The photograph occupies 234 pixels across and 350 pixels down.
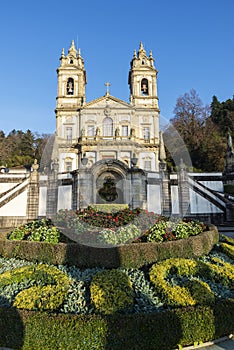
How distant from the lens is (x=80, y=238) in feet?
22.0

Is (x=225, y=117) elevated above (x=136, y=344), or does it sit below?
above

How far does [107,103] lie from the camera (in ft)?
105

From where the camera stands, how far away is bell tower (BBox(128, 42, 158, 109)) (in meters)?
38.1

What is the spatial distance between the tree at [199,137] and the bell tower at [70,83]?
14941 mm

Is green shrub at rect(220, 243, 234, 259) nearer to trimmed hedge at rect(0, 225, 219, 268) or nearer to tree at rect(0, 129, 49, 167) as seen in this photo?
trimmed hedge at rect(0, 225, 219, 268)

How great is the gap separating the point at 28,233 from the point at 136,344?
17.5ft

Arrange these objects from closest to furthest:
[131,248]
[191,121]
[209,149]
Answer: [131,248], [209,149], [191,121]

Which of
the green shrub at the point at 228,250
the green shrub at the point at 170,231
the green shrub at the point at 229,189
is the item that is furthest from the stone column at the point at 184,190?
the green shrub at the point at 170,231

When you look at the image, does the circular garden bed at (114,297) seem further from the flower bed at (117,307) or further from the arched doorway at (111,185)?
the arched doorway at (111,185)

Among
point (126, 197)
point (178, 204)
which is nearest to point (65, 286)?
point (126, 197)

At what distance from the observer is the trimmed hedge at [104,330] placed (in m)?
3.32

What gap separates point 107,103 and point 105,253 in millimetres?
28473

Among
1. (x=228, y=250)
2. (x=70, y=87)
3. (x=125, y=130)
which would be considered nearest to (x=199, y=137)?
(x=125, y=130)

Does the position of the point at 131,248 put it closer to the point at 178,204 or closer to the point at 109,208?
the point at 109,208
